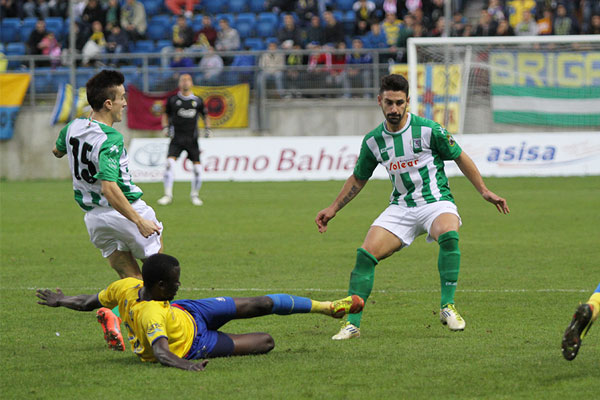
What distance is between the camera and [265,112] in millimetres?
25219

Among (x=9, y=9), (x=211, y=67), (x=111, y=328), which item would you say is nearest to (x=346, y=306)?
(x=111, y=328)

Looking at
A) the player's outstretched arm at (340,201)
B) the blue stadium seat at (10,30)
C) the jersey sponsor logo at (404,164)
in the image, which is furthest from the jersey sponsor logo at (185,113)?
the blue stadium seat at (10,30)

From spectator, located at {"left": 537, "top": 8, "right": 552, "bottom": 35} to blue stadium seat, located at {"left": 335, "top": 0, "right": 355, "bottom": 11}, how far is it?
19.9 feet

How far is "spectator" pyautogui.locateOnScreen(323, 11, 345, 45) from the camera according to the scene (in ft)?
83.2

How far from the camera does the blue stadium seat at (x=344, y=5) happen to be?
27.8 meters

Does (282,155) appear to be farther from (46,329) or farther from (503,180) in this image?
(46,329)

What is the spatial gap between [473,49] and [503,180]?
3.54m

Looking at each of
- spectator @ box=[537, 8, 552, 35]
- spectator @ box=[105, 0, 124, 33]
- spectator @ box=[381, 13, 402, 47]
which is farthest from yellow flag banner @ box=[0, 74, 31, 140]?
spectator @ box=[537, 8, 552, 35]

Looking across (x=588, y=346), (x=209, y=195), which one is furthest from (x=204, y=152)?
(x=588, y=346)

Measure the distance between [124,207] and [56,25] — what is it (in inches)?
919

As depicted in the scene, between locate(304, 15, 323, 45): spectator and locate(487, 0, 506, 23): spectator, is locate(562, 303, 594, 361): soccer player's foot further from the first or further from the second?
locate(304, 15, 323, 45): spectator

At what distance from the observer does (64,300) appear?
20.5 feet

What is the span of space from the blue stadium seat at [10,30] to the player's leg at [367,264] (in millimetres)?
23888

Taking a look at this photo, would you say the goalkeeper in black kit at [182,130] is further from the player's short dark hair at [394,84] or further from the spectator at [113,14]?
the player's short dark hair at [394,84]
